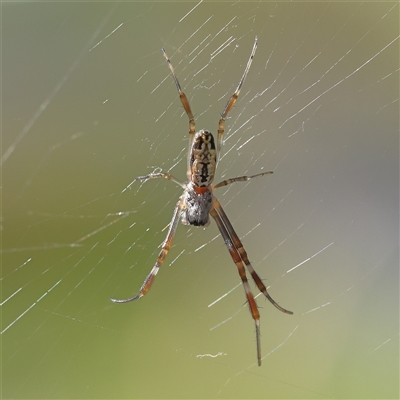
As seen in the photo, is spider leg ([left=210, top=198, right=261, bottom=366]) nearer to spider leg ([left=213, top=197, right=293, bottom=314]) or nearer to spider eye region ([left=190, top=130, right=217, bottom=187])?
spider leg ([left=213, top=197, right=293, bottom=314])

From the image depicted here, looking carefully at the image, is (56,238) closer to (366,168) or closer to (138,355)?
(138,355)

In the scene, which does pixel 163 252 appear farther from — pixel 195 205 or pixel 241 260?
pixel 241 260

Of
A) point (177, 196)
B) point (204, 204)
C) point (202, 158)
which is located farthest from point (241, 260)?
point (177, 196)

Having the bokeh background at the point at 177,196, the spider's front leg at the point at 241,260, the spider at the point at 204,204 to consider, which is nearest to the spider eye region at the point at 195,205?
the spider at the point at 204,204

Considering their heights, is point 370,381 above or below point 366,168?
below

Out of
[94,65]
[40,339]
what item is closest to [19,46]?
[94,65]

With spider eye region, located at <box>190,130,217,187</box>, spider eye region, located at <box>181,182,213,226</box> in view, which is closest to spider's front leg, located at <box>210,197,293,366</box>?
spider eye region, located at <box>181,182,213,226</box>
